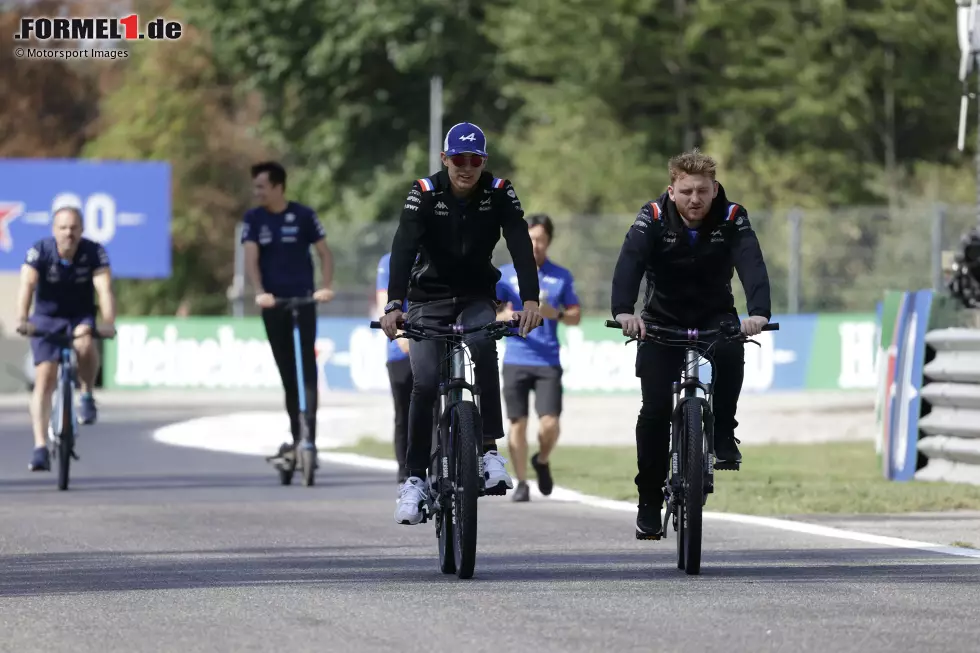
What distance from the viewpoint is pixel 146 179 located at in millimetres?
38812

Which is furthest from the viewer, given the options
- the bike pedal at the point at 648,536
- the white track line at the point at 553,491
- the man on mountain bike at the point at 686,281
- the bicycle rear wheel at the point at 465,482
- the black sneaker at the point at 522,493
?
the black sneaker at the point at 522,493

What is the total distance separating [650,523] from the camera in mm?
10461

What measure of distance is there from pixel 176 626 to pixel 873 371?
23322 millimetres

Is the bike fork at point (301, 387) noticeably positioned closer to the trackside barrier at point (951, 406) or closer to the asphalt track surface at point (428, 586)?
the asphalt track surface at point (428, 586)

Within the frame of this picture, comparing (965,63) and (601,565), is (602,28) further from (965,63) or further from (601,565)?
(601,565)

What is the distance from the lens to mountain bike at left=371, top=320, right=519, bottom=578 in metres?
9.39

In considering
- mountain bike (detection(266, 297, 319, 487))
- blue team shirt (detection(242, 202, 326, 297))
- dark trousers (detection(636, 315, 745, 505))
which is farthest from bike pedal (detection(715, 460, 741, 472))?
→ blue team shirt (detection(242, 202, 326, 297))

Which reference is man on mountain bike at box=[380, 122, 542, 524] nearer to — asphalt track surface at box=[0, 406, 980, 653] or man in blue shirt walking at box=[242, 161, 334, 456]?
asphalt track surface at box=[0, 406, 980, 653]

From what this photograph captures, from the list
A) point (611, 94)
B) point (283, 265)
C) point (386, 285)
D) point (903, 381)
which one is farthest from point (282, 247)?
point (611, 94)

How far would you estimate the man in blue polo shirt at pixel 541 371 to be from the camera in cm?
1480

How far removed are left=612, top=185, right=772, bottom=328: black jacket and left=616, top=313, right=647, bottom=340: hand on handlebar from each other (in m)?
0.09

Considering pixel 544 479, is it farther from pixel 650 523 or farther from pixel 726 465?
pixel 726 465

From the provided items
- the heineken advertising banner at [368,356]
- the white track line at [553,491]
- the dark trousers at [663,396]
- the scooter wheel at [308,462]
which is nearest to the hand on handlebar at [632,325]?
the dark trousers at [663,396]

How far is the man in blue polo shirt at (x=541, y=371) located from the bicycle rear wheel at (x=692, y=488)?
4952 millimetres
